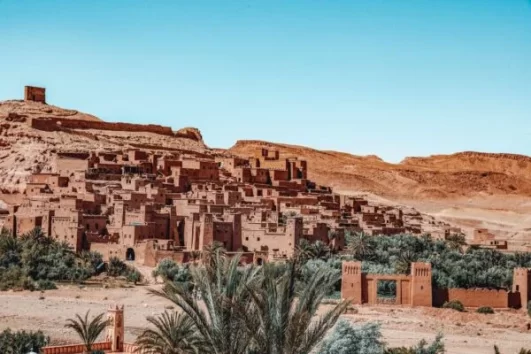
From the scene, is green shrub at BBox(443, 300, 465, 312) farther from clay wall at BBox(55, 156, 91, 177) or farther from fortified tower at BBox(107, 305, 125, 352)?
clay wall at BBox(55, 156, 91, 177)

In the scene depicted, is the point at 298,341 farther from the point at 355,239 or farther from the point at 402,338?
the point at 355,239

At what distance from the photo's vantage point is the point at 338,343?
22.0m

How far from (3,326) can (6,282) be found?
701 cm

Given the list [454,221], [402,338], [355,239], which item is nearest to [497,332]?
[402,338]

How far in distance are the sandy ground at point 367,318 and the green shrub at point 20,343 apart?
2977 mm

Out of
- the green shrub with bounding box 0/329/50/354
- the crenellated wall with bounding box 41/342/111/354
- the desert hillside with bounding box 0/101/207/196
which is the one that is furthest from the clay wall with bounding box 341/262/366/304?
the desert hillside with bounding box 0/101/207/196

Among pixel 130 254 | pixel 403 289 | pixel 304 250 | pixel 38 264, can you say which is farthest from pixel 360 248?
pixel 38 264

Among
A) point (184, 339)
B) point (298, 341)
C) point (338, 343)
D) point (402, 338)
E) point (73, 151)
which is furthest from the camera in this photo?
point (73, 151)

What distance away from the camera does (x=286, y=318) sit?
15180 millimetres

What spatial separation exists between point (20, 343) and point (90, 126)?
45.3m

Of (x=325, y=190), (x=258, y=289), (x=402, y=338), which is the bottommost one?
(x=402, y=338)

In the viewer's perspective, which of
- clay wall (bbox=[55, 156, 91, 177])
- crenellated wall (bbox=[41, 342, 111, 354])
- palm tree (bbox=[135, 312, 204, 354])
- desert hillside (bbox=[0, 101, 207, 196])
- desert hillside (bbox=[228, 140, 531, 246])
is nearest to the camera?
palm tree (bbox=[135, 312, 204, 354])

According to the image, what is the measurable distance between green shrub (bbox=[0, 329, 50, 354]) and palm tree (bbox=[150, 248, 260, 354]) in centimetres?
981

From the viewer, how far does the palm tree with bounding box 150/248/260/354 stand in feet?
50.0
